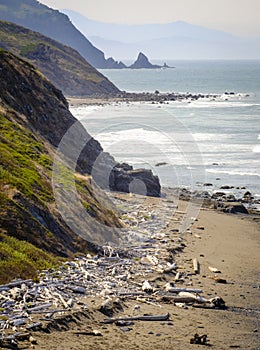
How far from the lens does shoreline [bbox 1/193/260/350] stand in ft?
51.2

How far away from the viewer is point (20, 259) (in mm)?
18719

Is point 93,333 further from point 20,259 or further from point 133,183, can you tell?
point 133,183

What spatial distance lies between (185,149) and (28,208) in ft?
138

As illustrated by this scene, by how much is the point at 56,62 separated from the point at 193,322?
131 m

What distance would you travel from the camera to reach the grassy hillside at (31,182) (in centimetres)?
1990

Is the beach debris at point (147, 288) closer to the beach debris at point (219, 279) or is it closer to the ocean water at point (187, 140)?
the beach debris at point (219, 279)

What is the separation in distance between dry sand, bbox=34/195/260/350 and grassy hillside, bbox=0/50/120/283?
3037 millimetres

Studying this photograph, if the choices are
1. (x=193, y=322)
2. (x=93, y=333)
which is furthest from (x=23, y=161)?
(x=93, y=333)

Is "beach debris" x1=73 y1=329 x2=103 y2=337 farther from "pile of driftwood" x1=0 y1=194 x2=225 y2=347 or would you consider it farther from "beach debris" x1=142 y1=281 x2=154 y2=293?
"beach debris" x1=142 y1=281 x2=154 y2=293

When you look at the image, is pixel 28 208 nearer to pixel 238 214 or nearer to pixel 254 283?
pixel 254 283

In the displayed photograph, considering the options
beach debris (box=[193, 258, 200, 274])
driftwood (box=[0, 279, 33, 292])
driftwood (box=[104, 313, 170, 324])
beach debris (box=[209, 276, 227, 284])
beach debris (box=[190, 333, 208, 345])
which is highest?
driftwood (box=[0, 279, 33, 292])

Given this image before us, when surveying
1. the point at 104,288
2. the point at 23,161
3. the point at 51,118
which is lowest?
the point at 104,288

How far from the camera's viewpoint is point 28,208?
22.1 metres

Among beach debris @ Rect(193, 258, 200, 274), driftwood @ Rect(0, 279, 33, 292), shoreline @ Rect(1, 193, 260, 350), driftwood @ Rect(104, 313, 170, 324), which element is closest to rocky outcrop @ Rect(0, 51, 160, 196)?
shoreline @ Rect(1, 193, 260, 350)
